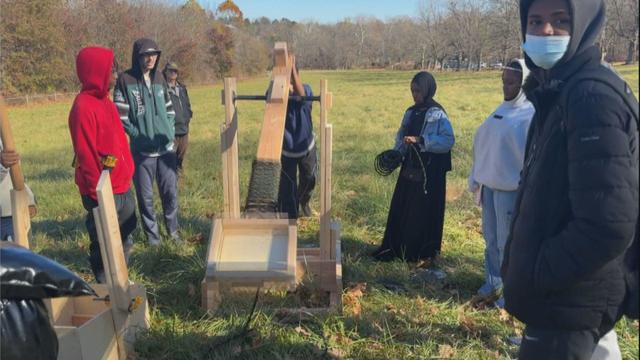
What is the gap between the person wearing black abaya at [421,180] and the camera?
15.4 feet

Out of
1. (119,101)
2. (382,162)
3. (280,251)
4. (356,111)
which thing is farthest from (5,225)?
(356,111)

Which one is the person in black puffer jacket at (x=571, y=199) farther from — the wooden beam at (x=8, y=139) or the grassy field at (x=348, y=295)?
the wooden beam at (x=8, y=139)

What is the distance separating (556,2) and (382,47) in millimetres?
98393

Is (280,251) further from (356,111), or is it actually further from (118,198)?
(356,111)

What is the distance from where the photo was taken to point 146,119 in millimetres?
5219

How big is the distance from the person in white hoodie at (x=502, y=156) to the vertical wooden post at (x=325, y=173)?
1.19 m

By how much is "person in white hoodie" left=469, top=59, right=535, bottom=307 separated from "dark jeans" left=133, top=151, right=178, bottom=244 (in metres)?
3.18

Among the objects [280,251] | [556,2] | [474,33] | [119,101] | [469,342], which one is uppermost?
[474,33]

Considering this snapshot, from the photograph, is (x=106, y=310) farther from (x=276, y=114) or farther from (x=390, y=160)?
(x=390, y=160)

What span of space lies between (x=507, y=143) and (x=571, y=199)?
2.19 m

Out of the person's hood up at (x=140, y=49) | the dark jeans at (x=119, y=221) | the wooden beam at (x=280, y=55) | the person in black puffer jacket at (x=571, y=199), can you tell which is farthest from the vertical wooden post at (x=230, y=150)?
the person in black puffer jacket at (x=571, y=199)

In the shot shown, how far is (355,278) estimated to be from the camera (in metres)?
4.57

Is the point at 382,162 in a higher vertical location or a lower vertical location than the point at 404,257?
higher

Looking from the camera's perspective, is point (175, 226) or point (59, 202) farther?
point (59, 202)
